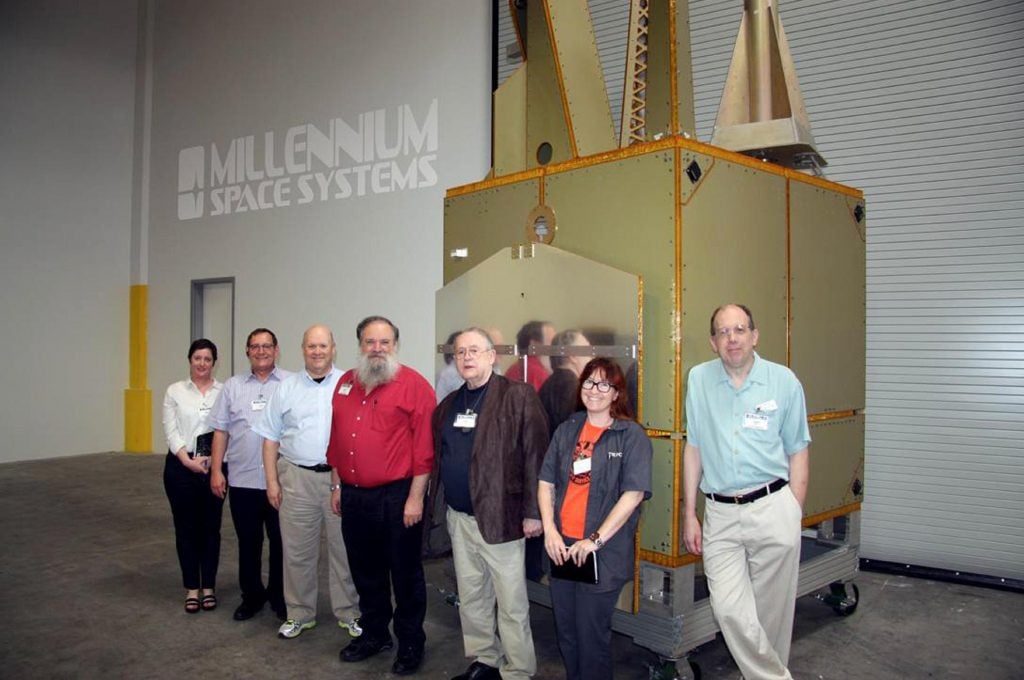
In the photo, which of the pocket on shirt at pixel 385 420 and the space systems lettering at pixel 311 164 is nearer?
the pocket on shirt at pixel 385 420

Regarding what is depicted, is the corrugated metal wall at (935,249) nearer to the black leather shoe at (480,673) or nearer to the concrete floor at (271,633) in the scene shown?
the concrete floor at (271,633)

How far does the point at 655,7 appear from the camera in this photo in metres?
4.55

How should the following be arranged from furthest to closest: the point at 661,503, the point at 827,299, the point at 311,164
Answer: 1. the point at 311,164
2. the point at 827,299
3. the point at 661,503

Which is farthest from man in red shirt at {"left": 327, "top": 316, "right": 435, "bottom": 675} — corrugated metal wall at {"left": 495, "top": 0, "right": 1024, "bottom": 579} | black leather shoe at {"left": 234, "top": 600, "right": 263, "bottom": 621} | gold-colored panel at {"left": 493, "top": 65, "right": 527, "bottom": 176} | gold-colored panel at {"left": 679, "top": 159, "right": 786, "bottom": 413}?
corrugated metal wall at {"left": 495, "top": 0, "right": 1024, "bottom": 579}

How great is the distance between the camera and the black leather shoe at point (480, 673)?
3514 mm

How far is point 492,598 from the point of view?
A: 3.60 m

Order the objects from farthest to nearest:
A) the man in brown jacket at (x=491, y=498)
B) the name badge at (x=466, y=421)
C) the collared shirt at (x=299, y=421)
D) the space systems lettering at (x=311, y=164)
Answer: the space systems lettering at (x=311, y=164)
the collared shirt at (x=299, y=421)
the name badge at (x=466, y=421)
the man in brown jacket at (x=491, y=498)

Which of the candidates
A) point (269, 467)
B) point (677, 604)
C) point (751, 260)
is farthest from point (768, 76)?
point (269, 467)

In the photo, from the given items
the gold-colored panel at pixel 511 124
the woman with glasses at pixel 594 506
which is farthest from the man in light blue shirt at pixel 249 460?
the woman with glasses at pixel 594 506

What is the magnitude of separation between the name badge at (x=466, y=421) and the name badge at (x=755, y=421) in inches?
47.1

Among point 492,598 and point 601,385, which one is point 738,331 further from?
point 492,598

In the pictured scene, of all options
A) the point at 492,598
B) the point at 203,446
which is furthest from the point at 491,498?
the point at 203,446

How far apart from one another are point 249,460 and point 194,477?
0.45 m

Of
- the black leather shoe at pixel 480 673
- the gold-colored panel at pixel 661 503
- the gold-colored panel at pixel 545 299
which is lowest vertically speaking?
the black leather shoe at pixel 480 673
